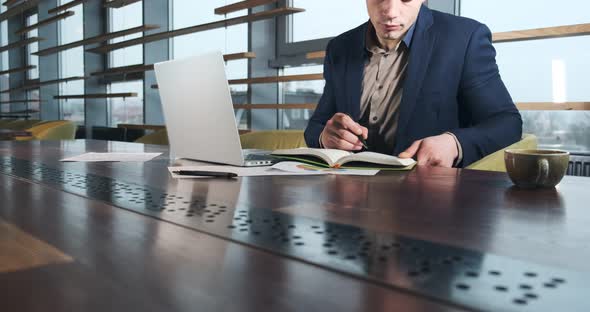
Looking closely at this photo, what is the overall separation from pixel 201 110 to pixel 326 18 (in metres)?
2.43

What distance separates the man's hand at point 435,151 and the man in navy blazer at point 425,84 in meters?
0.14

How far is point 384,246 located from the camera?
58 centimetres

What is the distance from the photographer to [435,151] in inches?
58.1

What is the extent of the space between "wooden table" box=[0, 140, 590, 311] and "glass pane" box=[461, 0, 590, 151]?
159 cm

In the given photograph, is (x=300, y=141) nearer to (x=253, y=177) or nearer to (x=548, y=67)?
(x=548, y=67)

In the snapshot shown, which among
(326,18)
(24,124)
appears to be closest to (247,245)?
(326,18)

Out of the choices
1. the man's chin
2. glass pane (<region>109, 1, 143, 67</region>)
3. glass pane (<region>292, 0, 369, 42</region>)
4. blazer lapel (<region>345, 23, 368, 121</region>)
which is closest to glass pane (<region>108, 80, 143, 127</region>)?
glass pane (<region>109, 1, 143, 67</region>)

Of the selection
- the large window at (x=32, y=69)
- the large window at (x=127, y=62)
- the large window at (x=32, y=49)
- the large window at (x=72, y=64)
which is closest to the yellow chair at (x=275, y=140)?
the large window at (x=127, y=62)

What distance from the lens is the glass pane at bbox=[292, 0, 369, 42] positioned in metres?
3.50

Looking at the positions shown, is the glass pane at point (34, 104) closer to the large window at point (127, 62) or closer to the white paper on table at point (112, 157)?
the large window at point (127, 62)

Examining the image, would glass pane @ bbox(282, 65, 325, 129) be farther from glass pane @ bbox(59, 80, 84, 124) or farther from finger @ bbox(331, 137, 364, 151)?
glass pane @ bbox(59, 80, 84, 124)

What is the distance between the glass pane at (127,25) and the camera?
5938mm

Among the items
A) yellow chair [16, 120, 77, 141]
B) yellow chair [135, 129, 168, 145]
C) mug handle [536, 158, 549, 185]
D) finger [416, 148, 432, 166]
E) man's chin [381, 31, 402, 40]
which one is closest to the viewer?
mug handle [536, 158, 549, 185]

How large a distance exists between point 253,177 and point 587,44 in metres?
1.97
